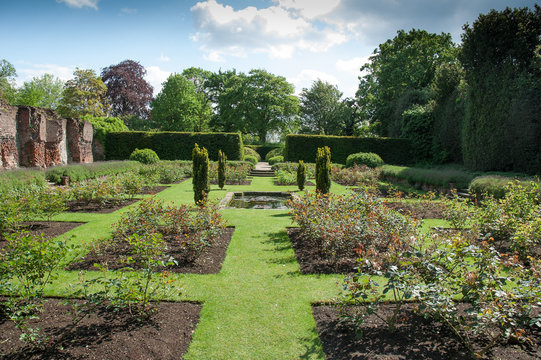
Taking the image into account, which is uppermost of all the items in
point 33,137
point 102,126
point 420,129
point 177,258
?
point 102,126

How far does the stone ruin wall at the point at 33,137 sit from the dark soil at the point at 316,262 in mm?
12827

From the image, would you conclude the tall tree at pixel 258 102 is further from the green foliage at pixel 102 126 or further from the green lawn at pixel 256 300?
the green lawn at pixel 256 300

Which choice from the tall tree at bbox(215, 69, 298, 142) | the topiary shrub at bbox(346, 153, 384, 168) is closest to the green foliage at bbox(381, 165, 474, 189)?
the topiary shrub at bbox(346, 153, 384, 168)

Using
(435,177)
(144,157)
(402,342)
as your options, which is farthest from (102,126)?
(402,342)

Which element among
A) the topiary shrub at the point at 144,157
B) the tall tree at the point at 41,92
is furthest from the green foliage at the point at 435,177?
the tall tree at the point at 41,92

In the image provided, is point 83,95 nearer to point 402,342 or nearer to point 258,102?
point 258,102

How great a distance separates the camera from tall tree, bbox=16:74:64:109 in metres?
38.6

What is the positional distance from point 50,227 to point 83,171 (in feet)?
23.6

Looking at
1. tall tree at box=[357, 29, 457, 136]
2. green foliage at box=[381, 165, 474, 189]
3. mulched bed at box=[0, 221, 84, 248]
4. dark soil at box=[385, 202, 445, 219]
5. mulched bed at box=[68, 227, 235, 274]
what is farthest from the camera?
tall tree at box=[357, 29, 457, 136]

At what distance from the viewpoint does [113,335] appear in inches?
117

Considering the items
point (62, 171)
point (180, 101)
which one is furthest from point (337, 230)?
point (180, 101)

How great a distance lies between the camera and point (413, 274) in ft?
10.4

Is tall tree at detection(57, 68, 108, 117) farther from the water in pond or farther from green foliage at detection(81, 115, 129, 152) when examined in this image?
the water in pond

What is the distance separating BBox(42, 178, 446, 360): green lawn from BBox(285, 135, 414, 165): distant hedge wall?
18.7 m
